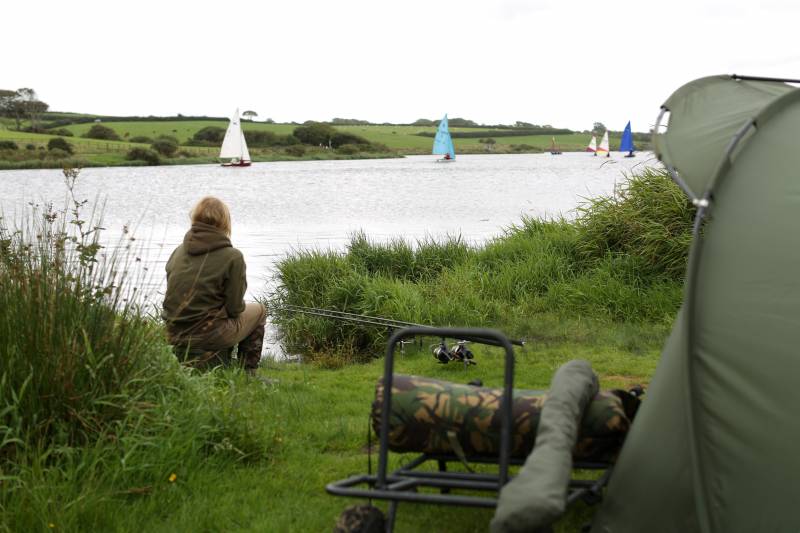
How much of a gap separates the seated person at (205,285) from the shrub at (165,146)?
67.9 metres

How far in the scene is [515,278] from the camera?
10.6 metres

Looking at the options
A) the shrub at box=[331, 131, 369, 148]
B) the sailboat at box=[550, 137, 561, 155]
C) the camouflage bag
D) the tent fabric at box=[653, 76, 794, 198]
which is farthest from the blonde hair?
the sailboat at box=[550, 137, 561, 155]

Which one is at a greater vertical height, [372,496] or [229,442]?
[372,496]

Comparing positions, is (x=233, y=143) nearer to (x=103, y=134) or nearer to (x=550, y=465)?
(x=103, y=134)

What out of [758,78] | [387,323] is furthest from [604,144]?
[758,78]

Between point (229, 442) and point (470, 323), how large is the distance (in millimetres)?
4944

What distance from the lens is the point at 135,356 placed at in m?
4.34

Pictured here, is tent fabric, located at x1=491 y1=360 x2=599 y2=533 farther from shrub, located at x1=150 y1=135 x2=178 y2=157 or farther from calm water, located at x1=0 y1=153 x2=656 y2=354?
shrub, located at x1=150 y1=135 x2=178 y2=157

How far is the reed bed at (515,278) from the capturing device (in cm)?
930

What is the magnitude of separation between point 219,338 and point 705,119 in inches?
148

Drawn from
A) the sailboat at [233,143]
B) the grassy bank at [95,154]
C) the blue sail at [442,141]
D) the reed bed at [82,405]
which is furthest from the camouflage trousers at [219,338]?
the blue sail at [442,141]

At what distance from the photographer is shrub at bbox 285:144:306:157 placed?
8475cm

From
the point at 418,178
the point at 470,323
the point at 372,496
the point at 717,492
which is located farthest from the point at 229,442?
the point at 418,178

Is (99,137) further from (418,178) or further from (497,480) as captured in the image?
(497,480)
